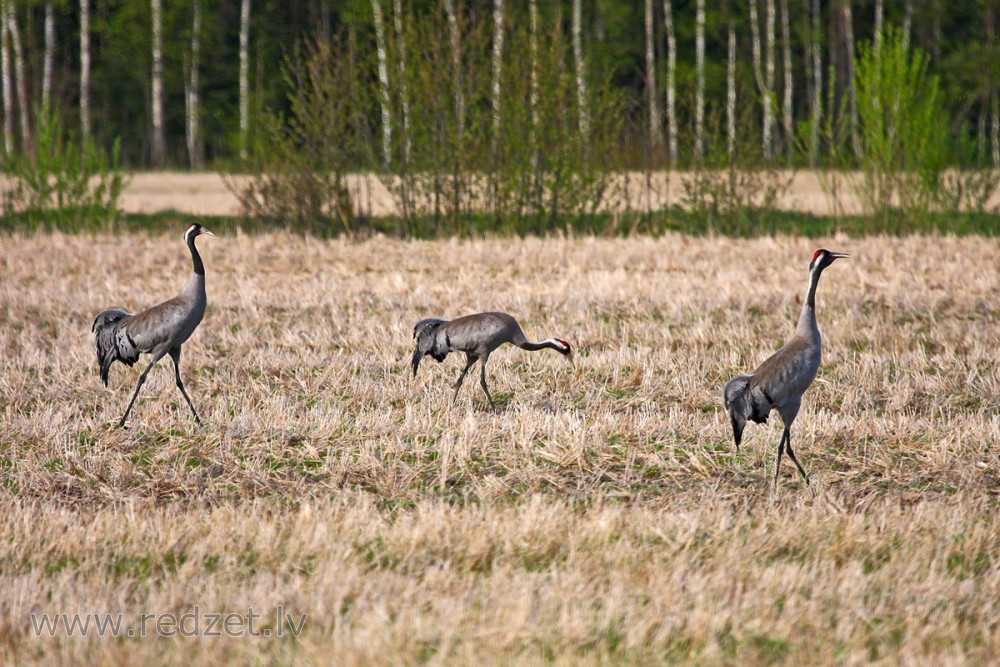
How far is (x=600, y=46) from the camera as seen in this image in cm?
3750

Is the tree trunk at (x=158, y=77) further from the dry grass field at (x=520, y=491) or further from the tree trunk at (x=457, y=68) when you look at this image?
the dry grass field at (x=520, y=491)

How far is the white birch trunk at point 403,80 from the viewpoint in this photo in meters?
17.1

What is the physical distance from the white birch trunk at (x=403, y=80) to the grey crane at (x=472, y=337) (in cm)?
1046

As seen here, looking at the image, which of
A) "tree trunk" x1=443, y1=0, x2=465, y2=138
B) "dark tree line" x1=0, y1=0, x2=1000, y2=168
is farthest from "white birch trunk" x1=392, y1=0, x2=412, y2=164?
"dark tree line" x1=0, y1=0, x2=1000, y2=168

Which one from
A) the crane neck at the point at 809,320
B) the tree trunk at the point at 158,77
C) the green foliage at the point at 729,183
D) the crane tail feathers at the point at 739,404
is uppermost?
the tree trunk at the point at 158,77

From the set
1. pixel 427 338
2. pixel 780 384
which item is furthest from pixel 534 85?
pixel 780 384

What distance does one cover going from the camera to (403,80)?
17188mm

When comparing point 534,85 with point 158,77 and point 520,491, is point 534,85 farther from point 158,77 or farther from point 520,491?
point 158,77

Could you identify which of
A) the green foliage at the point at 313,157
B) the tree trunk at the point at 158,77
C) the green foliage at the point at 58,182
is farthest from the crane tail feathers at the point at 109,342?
the tree trunk at the point at 158,77

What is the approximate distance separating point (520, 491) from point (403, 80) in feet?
41.0

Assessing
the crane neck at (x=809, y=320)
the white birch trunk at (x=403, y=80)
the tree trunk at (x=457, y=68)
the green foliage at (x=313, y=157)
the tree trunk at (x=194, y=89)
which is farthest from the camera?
the tree trunk at (x=194, y=89)

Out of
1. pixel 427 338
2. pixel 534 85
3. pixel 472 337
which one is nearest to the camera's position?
pixel 472 337

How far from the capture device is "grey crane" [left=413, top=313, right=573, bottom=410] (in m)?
7.30

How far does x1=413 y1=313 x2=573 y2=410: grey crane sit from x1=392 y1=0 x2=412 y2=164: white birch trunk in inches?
412
